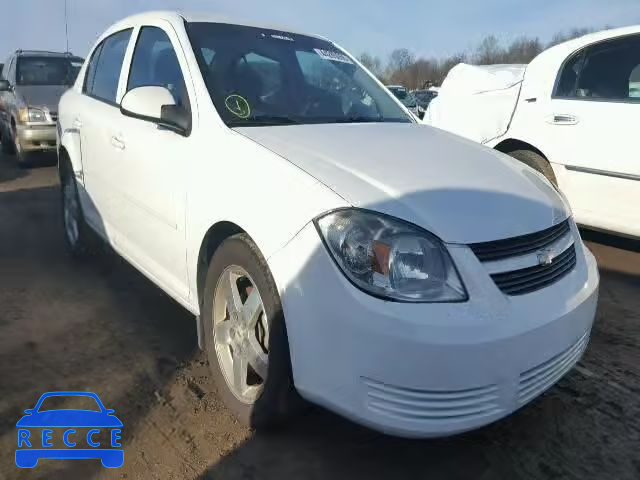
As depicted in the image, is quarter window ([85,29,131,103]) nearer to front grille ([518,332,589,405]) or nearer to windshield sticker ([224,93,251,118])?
windshield sticker ([224,93,251,118])

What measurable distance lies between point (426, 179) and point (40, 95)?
28.9 ft

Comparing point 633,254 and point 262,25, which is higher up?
point 262,25

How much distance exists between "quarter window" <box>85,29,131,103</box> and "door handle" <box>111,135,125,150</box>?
39 cm

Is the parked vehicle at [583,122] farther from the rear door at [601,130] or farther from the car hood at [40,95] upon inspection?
the car hood at [40,95]

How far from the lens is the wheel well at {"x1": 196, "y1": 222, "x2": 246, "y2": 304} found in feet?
8.24

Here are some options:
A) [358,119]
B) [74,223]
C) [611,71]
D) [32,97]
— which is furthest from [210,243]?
[32,97]

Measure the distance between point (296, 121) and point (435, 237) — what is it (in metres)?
1.16

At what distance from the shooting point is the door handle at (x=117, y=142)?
11.0ft

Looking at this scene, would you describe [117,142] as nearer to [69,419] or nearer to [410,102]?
[69,419]

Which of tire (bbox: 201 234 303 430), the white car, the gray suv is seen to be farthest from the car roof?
the gray suv

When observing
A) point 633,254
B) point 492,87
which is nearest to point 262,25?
point 492,87

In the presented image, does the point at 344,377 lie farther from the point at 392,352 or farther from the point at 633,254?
the point at 633,254

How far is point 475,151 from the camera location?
2.84 m

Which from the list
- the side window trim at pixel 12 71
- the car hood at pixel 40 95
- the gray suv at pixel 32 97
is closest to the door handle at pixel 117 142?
the gray suv at pixel 32 97
